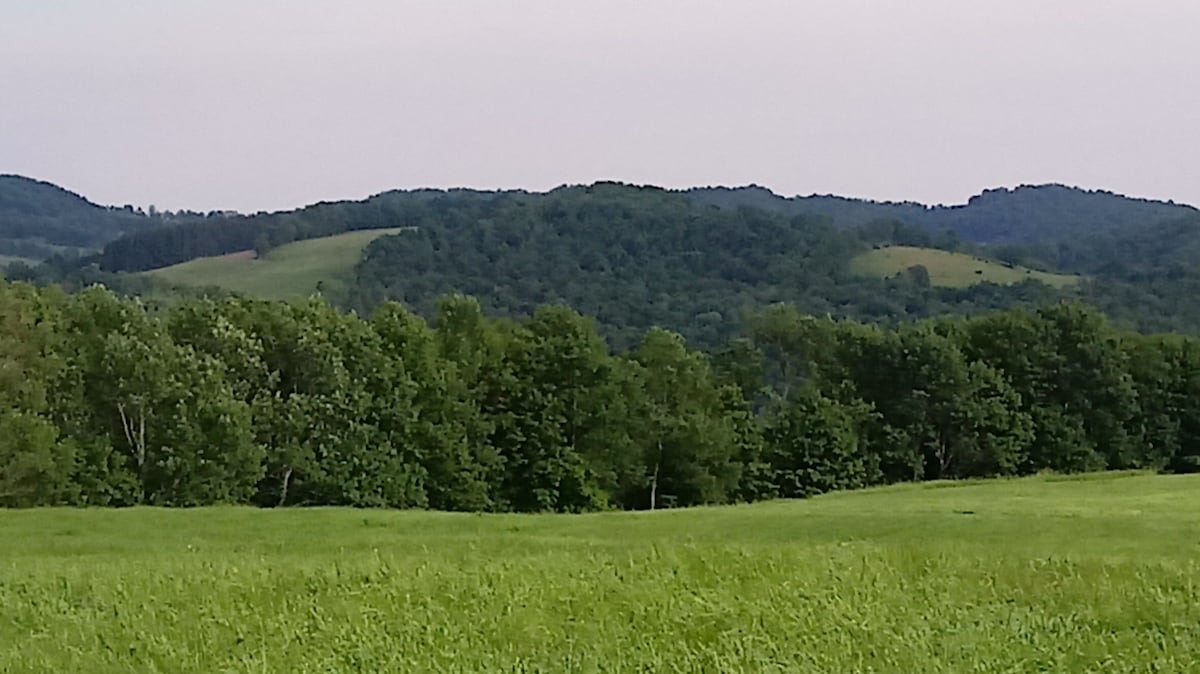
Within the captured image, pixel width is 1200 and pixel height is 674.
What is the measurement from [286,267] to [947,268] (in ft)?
247

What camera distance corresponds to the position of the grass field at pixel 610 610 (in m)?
9.68

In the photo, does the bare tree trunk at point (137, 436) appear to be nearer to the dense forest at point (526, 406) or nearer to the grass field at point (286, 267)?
the dense forest at point (526, 406)

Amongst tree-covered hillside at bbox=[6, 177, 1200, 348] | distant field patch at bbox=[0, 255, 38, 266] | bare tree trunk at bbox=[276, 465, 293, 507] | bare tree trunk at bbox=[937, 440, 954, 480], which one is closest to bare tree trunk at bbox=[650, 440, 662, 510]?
bare tree trunk at bbox=[937, 440, 954, 480]

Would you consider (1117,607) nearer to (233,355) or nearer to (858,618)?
(858,618)

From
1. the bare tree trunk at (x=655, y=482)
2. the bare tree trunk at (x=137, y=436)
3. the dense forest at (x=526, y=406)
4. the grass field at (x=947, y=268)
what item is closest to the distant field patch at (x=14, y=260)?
the grass field at (x=947, y=268)

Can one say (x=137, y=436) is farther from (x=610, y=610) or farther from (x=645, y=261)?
(x=645, y=261)

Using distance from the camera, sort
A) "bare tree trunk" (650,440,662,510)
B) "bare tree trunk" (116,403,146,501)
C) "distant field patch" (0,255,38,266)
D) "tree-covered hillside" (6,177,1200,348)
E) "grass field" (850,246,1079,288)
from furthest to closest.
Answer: "distant field patch" (0,255,38,266)
"grass field" (850,246,1079,288)
"tree-covered hillside" (6,177,1200,348)
"bare tree trunk" (650,440,662,510)
"bare tree trunk" (116,403,146,501)

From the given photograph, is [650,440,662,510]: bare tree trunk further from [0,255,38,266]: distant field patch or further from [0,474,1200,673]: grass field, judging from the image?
[0,255,38,266]: distant field patch

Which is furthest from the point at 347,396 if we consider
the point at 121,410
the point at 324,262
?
the point at 324,262

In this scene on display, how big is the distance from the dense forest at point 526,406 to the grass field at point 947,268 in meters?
72.7

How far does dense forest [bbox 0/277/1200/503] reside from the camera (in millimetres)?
46531

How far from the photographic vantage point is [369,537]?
22328 mm

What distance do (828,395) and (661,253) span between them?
343 ft

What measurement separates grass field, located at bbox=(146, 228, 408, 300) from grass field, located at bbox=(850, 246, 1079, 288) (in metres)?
58.6
